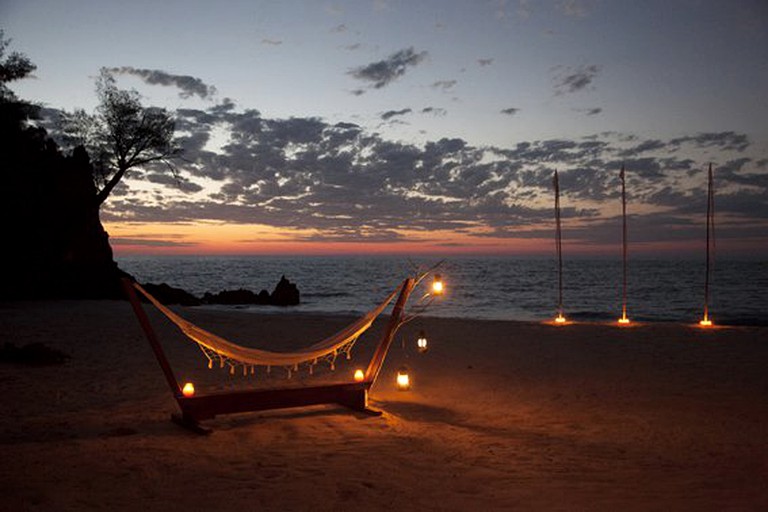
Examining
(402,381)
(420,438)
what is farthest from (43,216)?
(420,438)

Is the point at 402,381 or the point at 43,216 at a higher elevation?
the point at 43,216

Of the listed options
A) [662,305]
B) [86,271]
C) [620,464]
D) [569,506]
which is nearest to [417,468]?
[569,506]

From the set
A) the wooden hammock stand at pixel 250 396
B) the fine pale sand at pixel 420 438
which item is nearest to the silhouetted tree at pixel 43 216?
the fine pale sand at pixel 420 438

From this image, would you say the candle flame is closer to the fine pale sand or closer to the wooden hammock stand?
the fine pale sand

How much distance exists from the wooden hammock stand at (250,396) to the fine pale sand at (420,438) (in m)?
0.16

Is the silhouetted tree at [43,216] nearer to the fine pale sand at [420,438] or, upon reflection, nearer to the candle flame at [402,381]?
the fine pale sand at [420,438]

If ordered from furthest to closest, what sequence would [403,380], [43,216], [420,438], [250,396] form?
[43,216] → [403,380] → [250,396] → [420,438]

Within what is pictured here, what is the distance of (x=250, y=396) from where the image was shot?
17.1 ft

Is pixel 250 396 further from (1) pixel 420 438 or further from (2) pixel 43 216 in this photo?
(2) pixel 43 216

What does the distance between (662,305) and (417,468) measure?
27.4 metres

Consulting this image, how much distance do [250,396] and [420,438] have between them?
1.68m

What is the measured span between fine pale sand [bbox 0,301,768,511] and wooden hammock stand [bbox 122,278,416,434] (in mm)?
159

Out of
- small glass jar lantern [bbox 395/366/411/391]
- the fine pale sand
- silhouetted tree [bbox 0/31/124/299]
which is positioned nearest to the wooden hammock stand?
the fine pale sand

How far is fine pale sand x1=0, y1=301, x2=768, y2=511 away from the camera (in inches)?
137
